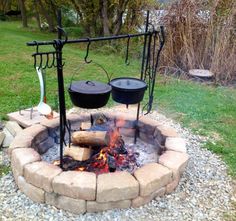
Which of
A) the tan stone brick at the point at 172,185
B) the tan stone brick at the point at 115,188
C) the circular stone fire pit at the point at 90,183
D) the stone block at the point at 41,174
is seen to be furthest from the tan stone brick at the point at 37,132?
the tan stone brick at the point at 172,185

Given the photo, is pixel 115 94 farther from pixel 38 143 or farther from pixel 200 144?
pixel 200 144

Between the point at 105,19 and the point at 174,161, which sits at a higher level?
the point at 105,19

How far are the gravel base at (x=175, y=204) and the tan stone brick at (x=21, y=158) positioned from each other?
19 centimetres

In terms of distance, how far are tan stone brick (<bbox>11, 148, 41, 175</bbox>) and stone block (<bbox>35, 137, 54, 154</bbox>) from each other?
305mm

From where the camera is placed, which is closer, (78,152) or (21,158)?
(21,158)

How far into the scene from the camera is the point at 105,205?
7.66 feet

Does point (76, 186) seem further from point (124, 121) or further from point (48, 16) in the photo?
point (48, 16)

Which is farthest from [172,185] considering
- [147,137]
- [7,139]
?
[7,139]

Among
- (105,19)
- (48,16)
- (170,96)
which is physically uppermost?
(105,19)

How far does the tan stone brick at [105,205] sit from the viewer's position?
7.61 feet

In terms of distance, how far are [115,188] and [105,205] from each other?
0.55 feet

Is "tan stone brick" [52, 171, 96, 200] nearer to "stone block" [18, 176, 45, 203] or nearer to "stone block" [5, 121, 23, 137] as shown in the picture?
"stone block" [18, 176, 45, 203]

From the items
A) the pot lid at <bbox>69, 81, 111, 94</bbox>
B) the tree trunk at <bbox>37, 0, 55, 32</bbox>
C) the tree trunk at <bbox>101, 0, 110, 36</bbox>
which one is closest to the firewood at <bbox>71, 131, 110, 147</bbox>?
the pot lid at <bbox>69, 81, 111, 94</bbox>

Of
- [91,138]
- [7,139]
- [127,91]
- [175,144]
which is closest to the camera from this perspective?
[127,91]
